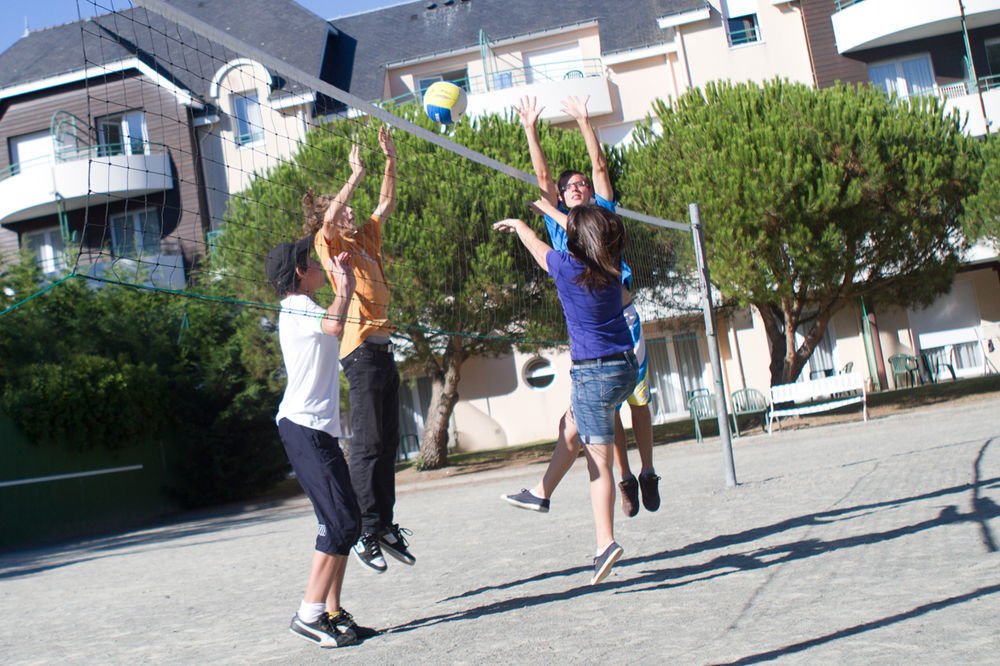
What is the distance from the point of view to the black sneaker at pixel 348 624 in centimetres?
419

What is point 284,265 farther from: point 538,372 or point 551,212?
point 538,372

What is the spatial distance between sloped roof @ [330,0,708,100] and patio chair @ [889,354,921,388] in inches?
485

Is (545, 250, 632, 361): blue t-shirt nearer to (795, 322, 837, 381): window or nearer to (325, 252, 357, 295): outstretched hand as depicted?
(325, 252, 357, 295): outstretched hand

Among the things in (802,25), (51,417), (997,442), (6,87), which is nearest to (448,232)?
(51,417)

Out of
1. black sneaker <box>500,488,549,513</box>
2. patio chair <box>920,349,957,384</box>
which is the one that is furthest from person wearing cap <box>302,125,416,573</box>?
patio chair <box>920,349,957,384</box>

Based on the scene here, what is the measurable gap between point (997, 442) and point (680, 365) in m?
19.9

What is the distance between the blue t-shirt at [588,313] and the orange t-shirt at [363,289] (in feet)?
3.62

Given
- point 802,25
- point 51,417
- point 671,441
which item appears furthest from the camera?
point 802,25

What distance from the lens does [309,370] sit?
4305 millimetres

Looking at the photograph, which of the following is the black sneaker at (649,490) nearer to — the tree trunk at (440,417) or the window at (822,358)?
the tree trunk at (440,417)

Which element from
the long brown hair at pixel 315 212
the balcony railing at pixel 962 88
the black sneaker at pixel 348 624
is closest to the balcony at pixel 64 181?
the long brown hair at pixel 315 212

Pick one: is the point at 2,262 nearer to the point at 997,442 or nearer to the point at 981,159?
the point at 997,442

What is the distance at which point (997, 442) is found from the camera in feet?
31.8

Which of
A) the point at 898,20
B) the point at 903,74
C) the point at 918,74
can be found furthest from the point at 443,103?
the point at 918,74
